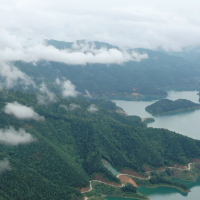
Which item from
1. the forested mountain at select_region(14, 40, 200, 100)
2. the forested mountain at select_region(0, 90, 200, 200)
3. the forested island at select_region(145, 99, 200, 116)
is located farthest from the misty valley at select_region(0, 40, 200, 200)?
the forested mountain at select_region(14, 40, 200, 100)

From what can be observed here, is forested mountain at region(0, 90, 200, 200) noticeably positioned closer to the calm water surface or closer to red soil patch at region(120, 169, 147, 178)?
red soil patch at region(120, 169, 147, 178)

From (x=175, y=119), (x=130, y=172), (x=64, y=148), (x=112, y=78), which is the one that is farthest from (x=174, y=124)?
(x=112, y=78)

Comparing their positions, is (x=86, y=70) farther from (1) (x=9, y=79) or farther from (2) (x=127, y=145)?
(2) (x=127, y=145)

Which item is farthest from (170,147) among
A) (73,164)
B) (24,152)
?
(24,152)

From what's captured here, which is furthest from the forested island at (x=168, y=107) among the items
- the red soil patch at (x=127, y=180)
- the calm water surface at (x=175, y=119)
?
the red soil patch at (x=127, y=180)

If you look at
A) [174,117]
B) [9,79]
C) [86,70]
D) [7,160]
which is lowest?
[7,160]

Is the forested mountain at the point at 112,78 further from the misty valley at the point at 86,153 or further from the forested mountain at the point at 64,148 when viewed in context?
the forested mountain at the point at 64,148

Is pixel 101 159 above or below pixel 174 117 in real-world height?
below
